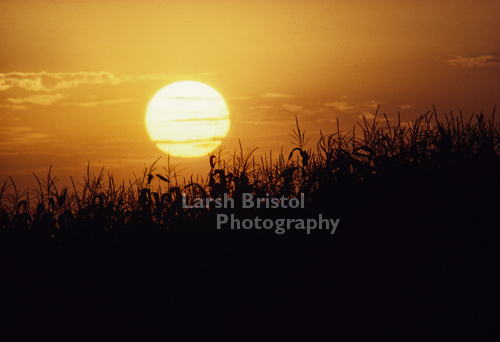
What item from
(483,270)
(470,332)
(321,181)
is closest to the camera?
(470,332)

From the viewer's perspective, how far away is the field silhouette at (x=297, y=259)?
5.53 metres

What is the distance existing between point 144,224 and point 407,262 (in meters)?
4.17

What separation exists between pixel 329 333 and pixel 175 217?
346 cm

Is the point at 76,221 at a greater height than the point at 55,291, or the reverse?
the point at 76,221

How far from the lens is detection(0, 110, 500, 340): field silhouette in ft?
18.1

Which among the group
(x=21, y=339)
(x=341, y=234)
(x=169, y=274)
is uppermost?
(x=341, y=234)

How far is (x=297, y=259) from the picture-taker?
21.0ft

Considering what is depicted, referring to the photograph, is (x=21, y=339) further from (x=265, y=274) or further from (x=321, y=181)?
(x=321, y=181)

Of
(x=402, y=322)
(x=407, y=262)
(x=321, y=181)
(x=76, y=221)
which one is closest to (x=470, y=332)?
(x=402, y=322)

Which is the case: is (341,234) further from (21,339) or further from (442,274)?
(21,339)

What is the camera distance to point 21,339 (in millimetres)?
5438

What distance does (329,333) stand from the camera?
5262 millimetres

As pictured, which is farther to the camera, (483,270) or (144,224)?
(144,224)

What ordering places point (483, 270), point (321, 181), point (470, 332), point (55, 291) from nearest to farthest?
1. point (470, 332)
2. point (483, 270)
3. point (55, 291)
4. point (321, 181)
